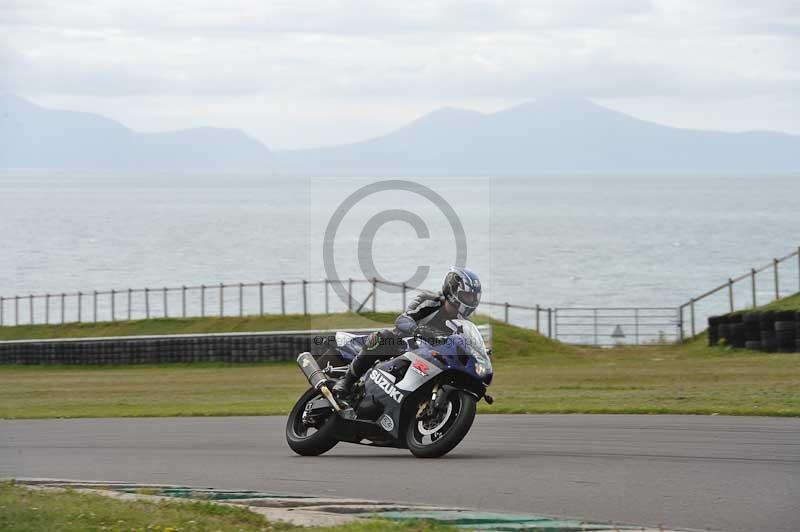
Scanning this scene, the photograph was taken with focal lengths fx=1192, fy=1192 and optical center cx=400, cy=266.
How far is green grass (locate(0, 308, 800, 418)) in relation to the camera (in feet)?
57.0

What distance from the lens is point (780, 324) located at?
91.4 ft

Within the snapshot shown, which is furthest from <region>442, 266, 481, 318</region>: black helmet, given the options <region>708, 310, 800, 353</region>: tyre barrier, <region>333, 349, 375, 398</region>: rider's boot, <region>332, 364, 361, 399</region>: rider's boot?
<region>708, 310, 800, 353</region>: tyre barrier

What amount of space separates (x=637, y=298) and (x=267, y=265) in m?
38.0

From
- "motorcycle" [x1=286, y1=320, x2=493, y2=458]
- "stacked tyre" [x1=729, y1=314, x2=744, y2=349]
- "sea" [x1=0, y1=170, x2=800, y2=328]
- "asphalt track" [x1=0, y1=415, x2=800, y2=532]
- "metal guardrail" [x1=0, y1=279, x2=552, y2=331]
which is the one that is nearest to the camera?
"asphalt track" [x1=0, y1=415, x2=800, y2=532]

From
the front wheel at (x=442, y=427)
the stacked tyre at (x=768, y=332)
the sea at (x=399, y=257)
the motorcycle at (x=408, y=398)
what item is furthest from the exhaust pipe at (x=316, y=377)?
the sea at (x=399, y=257)

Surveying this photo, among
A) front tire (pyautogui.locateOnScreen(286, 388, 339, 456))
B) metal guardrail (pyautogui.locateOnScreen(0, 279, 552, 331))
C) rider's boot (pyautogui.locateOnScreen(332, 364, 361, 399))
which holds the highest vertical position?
metal guardrail (pyautogui.locateOnScreen(0, 279, 552, 331))

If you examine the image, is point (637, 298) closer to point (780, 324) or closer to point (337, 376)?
point (780, 324)

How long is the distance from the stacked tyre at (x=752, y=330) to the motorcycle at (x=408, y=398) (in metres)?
18.6

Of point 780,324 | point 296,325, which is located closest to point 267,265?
point 296,325

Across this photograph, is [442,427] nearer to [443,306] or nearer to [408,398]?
[408,398]

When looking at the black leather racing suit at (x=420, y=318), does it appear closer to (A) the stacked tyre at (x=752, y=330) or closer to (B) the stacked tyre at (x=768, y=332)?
(B) the stacked tyre at (x=768, y=332)

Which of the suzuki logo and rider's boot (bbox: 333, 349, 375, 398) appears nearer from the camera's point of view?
the suzuki logo

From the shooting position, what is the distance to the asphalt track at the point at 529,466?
8688 millimetres

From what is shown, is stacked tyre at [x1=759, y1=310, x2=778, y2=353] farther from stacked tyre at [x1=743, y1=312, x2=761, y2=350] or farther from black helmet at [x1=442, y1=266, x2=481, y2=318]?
black helmet at [x1=442, y1=266, x2=481, y2=318]
